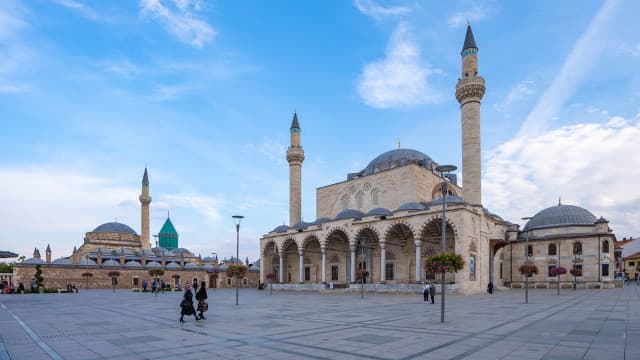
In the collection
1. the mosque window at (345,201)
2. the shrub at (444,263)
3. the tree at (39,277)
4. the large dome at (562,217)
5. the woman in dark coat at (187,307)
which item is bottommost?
the tree at (39,277)

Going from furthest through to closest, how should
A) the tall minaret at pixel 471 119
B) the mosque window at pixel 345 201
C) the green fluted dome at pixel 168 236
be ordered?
the green fluted dome at pixel 168 236 < the mosque window at pixel 345 201 < the tall minaret at pixel 471 119

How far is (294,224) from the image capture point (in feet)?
167

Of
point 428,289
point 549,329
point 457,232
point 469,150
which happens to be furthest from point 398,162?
point 549,329

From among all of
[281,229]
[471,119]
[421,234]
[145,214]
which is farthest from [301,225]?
[145,214]

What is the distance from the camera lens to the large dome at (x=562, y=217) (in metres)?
46.0

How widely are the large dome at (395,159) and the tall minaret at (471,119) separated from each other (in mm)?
13805

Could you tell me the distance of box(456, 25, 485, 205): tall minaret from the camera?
118ft

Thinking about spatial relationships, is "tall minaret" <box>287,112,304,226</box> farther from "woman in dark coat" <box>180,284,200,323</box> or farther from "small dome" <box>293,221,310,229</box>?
"woman in dark coat" <box>180,284,200,323</box>

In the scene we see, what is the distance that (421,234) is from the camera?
1361 inches

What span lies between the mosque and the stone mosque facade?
45.2 feet

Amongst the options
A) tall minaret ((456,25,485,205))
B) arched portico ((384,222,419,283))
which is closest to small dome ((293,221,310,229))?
arched portico ((384,222,419,283))

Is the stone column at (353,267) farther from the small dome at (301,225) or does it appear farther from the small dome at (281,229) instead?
the small dome at (281,229)

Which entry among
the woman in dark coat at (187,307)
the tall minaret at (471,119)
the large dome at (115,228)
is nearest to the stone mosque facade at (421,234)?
the tall minaret at (471,119)

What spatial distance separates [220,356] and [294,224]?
42.6 m
